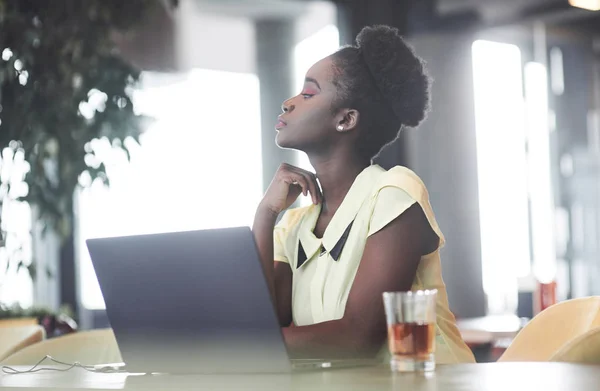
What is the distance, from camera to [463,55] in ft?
17.5

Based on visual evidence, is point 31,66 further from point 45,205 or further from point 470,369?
point 470,369

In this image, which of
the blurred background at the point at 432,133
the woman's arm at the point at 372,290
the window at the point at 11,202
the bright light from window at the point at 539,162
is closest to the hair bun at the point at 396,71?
the woman's arm at the point at 372,290

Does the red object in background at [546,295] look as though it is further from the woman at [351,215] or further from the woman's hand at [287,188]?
the woman's hand at [287,188]

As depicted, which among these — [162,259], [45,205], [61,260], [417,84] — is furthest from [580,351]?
[61,260]

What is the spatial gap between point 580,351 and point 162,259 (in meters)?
0.59

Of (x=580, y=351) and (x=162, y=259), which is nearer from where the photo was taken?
(x=162, y=259)

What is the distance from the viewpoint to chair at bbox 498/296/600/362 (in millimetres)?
1512

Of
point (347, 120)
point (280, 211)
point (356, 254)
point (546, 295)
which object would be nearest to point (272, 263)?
point (280, 211)

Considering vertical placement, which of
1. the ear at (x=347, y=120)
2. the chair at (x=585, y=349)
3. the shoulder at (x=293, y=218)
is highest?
the ear at (x=347, y=120)

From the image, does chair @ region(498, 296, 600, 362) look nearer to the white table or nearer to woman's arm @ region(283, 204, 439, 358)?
woman's arm @ region(283, 204, 439, 358)

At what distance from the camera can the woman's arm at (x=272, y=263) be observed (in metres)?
1.68

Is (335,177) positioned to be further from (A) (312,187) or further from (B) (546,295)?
(B) (546,295)

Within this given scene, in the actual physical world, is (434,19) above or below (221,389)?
above

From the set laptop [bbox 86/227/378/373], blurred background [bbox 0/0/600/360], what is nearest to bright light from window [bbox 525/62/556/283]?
blurred background [bbox 0/0/600/360]
